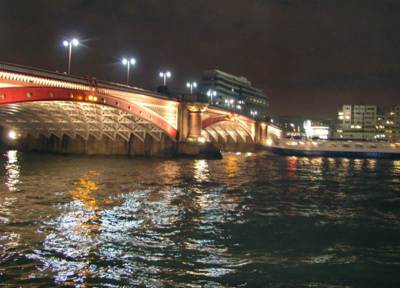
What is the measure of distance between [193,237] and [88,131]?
164 ft

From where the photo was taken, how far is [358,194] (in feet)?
95.6

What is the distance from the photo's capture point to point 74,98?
1644 inches

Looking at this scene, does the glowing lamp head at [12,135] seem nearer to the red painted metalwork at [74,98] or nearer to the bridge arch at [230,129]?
the red painted metalwork at [74,98]

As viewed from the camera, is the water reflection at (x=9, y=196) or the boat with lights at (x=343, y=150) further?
the boat with lights at (x=343, y=150)

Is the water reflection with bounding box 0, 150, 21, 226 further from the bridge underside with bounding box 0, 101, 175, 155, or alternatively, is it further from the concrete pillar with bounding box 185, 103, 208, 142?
the concrete pillar with bounding box 185, 103, 208, 142

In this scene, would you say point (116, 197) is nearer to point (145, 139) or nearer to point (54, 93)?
point (54, 93)

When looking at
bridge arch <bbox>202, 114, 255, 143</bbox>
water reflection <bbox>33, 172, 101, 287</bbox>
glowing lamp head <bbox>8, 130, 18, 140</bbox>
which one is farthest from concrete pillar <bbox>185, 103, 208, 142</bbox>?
water reflection <bbox>33, 172, 101, 287</bbox>

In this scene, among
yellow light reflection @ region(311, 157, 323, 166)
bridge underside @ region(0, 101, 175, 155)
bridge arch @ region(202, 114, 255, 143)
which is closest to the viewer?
bridge underside @ region(0, 101, 175, 155)

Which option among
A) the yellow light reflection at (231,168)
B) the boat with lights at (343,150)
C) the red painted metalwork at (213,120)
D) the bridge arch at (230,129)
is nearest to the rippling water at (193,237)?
the yellow light reflection at (231,168)

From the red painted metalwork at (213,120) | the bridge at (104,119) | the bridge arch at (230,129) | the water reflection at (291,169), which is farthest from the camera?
the bridge arch at (230,129)

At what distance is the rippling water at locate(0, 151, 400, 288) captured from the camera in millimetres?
11531

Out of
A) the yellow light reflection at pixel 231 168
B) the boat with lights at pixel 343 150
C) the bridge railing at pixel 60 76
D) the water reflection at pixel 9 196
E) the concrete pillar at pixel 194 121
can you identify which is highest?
the bridge railing at pixel 60 76

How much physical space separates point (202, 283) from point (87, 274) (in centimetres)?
289

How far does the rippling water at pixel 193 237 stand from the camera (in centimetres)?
1153
